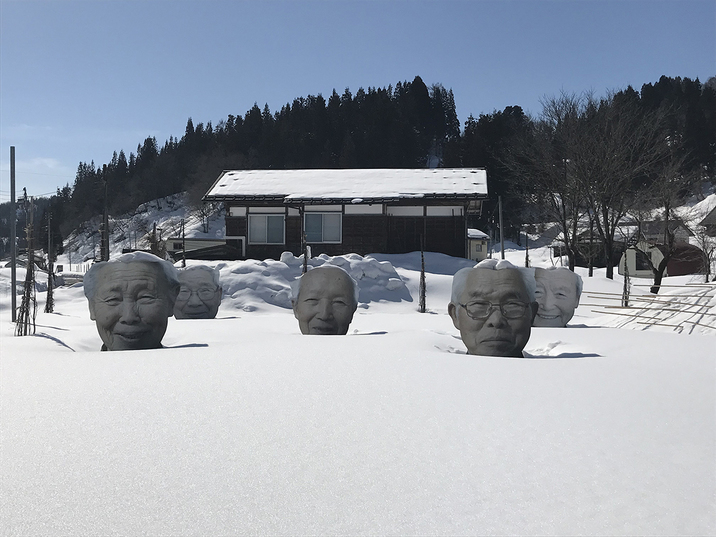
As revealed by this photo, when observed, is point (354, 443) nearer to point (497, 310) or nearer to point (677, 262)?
point (497, 310)

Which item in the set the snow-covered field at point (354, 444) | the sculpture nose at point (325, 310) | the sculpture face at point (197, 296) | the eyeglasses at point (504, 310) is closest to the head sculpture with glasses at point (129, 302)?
the snow-covered field at point (354, 444)

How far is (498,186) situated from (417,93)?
35699 mm

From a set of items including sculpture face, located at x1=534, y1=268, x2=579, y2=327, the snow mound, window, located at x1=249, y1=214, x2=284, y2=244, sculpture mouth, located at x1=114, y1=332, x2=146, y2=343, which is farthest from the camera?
window, located at x1=249, y1=214, x2=284, y2=244

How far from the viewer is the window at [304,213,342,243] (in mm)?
26164

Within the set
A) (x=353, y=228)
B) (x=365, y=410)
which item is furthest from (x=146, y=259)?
(x=353, y=228)

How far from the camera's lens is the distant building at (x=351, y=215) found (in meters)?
25.6

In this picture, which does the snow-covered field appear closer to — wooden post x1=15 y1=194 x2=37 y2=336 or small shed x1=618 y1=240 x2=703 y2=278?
wooden post x1=15 y1=194 x2=37 y2=336

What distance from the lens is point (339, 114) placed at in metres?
77.4

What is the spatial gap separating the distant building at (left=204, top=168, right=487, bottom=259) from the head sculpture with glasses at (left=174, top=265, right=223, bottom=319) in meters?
12.6

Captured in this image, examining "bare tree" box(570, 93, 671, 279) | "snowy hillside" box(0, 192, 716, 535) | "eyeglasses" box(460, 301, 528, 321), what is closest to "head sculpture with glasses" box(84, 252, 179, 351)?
"snowy hillside" box(0, 192, 716, 535)

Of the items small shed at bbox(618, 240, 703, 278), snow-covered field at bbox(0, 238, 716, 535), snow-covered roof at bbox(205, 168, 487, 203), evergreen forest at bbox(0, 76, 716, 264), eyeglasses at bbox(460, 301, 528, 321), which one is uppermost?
evergreen forest at bbox(0, 76, 716, 264)

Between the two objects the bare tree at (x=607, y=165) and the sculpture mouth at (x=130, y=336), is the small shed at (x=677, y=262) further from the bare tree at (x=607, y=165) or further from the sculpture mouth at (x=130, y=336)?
the sculpture mouth at (x=130, y=336)

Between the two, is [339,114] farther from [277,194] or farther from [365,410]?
[365,410]

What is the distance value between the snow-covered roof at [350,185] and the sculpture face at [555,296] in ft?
44.4
